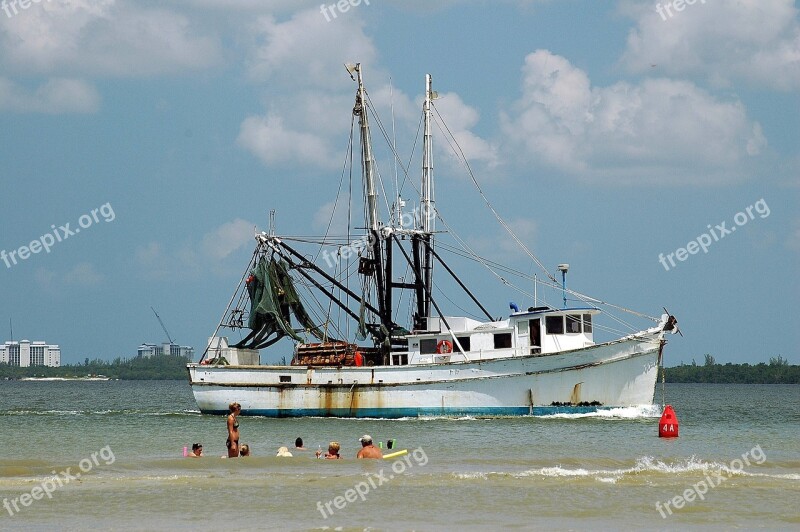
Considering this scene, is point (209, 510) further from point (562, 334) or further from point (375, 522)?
point (562, 334)

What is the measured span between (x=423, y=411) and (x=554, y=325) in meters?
5.96

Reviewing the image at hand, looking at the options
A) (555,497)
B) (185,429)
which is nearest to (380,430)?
(185,429)

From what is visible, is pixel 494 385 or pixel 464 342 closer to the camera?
pixel 494 385

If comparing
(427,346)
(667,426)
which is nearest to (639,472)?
(667,426)

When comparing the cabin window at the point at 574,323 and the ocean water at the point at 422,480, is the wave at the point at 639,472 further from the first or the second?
the cabin window at the point at 574,323

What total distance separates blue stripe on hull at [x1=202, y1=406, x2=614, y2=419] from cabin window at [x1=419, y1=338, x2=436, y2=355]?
223 cm

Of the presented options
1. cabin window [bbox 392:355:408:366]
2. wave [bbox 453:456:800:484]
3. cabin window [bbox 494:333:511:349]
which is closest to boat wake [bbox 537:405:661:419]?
cabin window [bbox 494:333:511:349]

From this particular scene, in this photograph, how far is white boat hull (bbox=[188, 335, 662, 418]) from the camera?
4062 centimetres

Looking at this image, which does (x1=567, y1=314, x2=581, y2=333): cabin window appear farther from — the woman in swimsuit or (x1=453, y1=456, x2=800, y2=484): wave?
the woman in swimsuit

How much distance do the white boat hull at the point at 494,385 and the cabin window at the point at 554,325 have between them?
Result: 1082 millimetres

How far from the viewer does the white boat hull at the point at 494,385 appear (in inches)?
1599

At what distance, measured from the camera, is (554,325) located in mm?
41031

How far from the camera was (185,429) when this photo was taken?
40.9 meters

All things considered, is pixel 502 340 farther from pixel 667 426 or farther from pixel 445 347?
pixel 667 426
